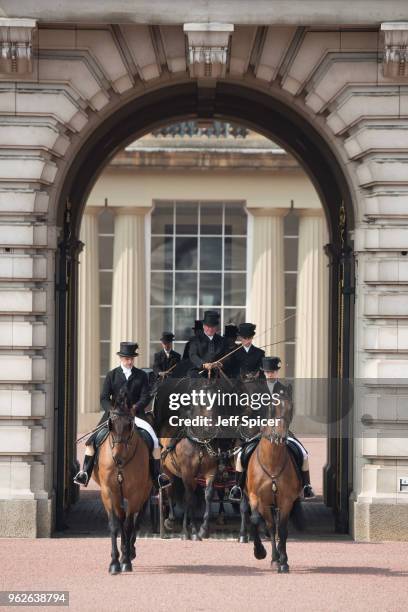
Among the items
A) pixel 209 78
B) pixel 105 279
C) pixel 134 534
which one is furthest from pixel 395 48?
pixel 105 279

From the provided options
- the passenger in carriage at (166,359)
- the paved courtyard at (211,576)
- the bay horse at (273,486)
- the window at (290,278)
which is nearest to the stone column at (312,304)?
the window at (290,278)

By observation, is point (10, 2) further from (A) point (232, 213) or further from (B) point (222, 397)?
(A) point (232, 213)

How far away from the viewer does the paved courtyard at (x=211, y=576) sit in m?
13.6

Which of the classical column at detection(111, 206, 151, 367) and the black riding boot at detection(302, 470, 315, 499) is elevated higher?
the classical column at detection(111, 206, 151, 367)

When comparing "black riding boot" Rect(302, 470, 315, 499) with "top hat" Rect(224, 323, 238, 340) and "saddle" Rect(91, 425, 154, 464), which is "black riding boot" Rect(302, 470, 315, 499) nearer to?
"saddle" Rect(91, 425, 154, 464)

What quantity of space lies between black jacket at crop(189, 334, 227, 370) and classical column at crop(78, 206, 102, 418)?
14.5 m

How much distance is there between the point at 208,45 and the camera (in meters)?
17.4

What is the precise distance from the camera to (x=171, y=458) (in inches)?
749

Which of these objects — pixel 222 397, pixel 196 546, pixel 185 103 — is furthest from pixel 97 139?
pixel 196 546

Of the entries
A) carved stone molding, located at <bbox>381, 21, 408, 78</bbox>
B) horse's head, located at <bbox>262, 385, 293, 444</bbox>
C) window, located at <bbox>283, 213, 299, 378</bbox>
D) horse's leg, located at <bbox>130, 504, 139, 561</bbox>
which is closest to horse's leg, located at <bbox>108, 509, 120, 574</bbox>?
horse's leg, located at <bbox>130, 504, 139, 561</bbox>

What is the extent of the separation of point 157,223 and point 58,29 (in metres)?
16.8

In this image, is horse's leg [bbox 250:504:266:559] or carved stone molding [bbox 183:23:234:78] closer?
horse's leg [bbox 250:504:266:559]

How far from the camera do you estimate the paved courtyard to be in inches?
534

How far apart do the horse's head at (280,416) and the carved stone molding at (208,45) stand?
3.97 m
